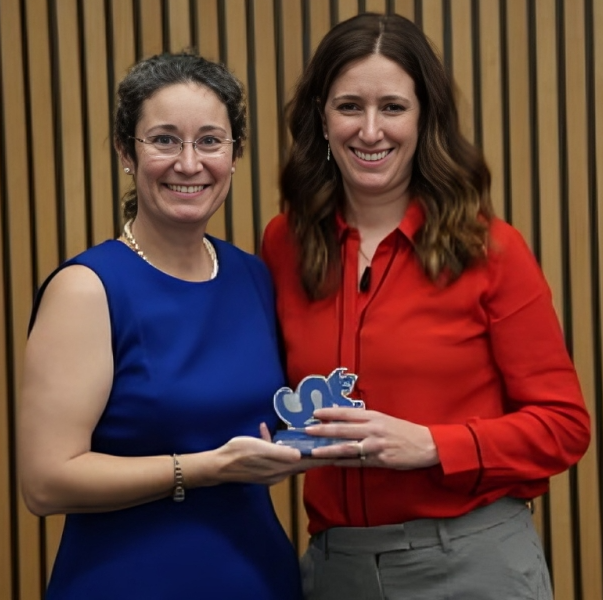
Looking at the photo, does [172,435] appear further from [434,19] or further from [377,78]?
[434,19]

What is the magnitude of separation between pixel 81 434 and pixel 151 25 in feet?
6.92

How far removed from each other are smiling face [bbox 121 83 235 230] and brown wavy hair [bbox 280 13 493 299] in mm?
267

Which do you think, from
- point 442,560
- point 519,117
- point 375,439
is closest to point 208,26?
point 519,117

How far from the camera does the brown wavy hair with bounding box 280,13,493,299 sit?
2.35 m

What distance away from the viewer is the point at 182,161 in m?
2.27

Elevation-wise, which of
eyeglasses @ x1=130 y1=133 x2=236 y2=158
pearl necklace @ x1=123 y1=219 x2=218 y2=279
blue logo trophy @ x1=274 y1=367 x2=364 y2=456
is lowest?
blue logo trophy @ x1=274 y1=367 x2=364 y2=456

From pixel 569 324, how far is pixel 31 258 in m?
1.84

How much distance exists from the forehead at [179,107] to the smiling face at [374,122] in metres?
0.29

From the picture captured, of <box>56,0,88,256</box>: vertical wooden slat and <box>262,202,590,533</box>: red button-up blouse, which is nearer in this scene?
<box>262,202,590,533</box>: red button-up blouse

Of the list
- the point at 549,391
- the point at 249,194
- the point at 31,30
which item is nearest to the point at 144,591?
the point at 549,391

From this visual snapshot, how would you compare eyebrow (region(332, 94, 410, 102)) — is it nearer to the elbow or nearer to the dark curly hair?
the dark curly hair

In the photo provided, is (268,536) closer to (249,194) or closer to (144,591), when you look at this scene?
(144,591)

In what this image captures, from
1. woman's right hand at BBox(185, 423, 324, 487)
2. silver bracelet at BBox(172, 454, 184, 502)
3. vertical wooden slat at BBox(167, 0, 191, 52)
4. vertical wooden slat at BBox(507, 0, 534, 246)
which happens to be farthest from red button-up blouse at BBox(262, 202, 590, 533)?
vertical wooden slat at BBox(167, 0, 191, 52)

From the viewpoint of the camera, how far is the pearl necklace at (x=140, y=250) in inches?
92.0
